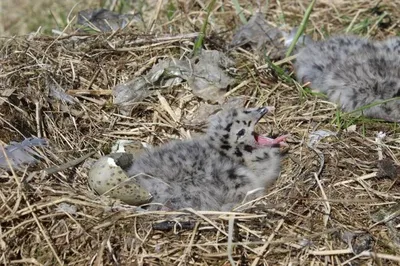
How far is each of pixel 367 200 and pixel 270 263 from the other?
668 mm

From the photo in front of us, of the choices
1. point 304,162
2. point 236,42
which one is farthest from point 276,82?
point 304,162

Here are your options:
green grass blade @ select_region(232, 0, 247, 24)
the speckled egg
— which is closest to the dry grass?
the speckled egg

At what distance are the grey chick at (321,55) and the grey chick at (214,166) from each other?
2.37 feet

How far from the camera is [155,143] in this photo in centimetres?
416

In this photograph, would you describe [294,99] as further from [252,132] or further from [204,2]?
[204,2]

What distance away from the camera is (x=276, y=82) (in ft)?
14.9

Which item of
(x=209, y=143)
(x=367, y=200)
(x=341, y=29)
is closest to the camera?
(x=367, y=200)

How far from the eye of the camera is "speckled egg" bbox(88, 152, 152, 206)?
3.46m

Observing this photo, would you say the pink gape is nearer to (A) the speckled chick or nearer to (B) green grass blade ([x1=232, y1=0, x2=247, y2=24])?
(A) the speckled chick

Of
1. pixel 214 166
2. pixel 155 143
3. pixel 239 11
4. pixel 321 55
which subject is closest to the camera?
pixel 214 166

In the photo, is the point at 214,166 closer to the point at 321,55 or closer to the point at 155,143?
the point at 155,143

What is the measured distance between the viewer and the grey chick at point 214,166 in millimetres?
3516

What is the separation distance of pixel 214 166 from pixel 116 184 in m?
0.53

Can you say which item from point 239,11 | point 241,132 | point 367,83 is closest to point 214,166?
point 241,132
